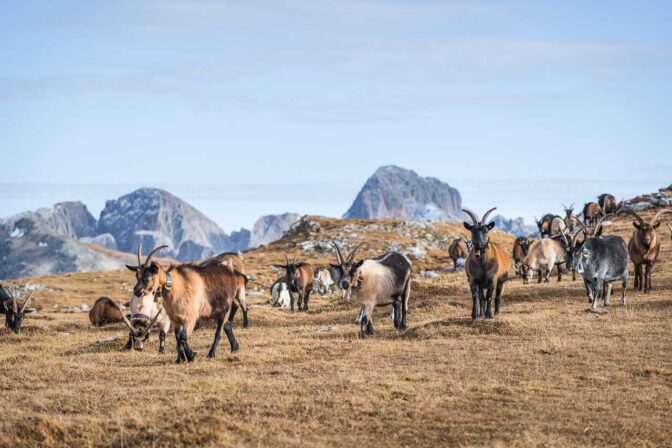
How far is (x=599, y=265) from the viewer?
2778cm

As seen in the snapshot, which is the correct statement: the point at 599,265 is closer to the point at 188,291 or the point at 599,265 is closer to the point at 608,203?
the point at 188,291

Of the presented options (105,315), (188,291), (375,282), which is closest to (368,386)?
(188,291)

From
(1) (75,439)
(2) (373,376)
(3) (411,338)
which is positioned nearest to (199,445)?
(1) (75,439)

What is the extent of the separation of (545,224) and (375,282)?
120 feet

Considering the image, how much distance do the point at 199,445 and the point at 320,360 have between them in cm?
735

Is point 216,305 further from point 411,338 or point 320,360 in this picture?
point 411,338

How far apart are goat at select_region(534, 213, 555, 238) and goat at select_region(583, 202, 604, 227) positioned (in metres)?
9.82

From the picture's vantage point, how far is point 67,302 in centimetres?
5859

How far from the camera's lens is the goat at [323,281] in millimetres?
48656

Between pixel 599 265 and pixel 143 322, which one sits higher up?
pixel 599 265

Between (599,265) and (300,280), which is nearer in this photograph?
(599,265)

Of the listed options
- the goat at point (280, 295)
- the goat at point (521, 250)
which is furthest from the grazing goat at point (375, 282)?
the goat at point (521, 250)

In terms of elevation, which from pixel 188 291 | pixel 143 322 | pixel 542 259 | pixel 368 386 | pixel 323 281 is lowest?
pixel 368 386

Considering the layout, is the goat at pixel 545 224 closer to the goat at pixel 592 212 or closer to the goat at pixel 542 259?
the goat at pixel 592 212
